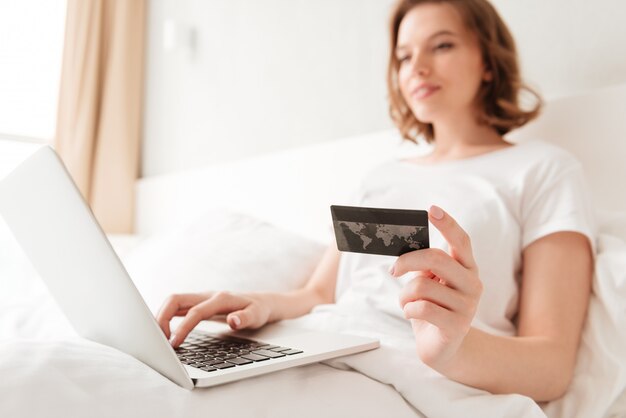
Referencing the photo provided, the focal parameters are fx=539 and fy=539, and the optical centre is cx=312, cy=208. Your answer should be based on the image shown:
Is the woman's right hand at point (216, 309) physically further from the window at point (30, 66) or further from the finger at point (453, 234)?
the window at point (30, 66)

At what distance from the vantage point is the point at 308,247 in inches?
50.1

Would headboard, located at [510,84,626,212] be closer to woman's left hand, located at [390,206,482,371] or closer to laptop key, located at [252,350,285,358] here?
woman's left hand, located at [390,206,482,371]

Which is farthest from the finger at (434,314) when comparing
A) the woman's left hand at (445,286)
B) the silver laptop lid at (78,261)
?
the silver laptop lid at (78,261)

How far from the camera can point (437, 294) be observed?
22.4 inches

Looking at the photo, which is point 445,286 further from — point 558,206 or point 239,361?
point 558,206

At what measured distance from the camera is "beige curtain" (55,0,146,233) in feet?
7.44

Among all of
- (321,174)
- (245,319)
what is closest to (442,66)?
(321,174)

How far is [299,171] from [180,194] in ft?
2.30

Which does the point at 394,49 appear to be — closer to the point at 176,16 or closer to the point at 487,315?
the point at 487,315

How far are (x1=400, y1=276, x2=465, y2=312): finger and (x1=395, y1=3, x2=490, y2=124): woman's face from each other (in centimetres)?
62

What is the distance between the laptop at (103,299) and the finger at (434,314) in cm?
14

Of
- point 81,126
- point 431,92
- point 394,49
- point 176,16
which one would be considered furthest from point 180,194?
point 431,92

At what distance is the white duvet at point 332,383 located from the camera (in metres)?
0.49

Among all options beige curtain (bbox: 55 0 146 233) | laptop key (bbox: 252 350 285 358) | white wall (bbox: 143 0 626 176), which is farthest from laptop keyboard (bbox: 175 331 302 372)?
beige curtain (bbox: 55 0 146 233)
